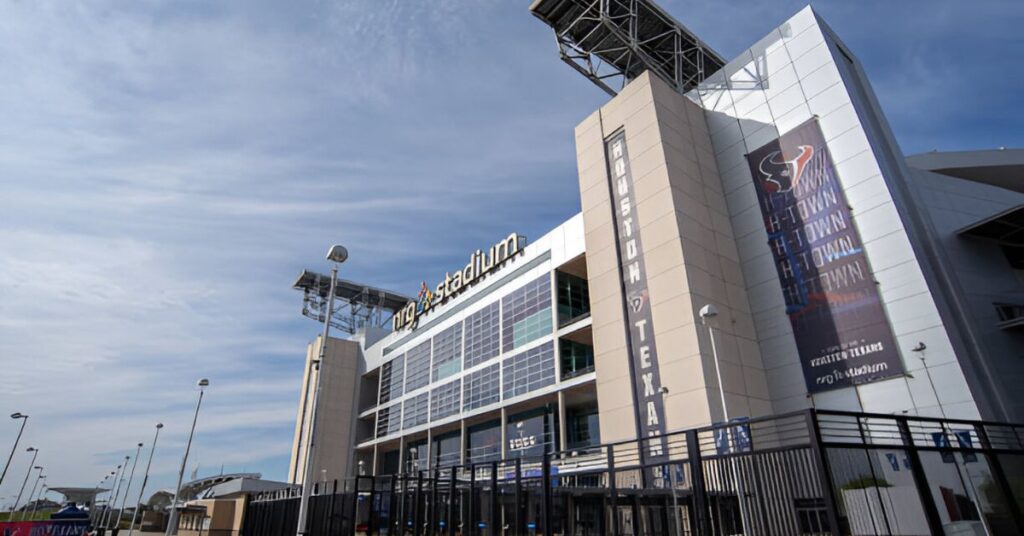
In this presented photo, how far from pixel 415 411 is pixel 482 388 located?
47.0ft

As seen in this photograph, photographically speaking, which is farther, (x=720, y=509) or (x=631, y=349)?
(x=631, y=349)

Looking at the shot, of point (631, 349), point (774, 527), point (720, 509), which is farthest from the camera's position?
point (631, 349)

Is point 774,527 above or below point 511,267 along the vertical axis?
below

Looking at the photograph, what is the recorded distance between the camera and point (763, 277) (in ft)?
114

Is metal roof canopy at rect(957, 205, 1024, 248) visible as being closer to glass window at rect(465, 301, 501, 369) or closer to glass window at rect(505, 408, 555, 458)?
glass window at rect(505, 408, 555, 458)

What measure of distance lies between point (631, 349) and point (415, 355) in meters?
39.0

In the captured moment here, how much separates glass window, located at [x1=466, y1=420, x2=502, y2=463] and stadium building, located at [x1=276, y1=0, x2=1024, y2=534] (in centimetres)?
265

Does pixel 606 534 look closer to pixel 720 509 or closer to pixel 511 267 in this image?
pixel 720 509

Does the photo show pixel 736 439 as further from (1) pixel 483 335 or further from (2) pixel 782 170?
(1) pixel 483 335

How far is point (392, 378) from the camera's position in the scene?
72.1m

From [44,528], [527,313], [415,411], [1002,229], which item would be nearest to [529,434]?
[527,313]

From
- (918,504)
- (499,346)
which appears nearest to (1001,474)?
(918,504)

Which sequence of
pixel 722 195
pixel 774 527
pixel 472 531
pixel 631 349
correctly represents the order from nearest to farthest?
pixel 774 527 < pixel 472 531 < pixel 631 349 < pixel 722 195

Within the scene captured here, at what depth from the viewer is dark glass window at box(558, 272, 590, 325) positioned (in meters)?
46.8
